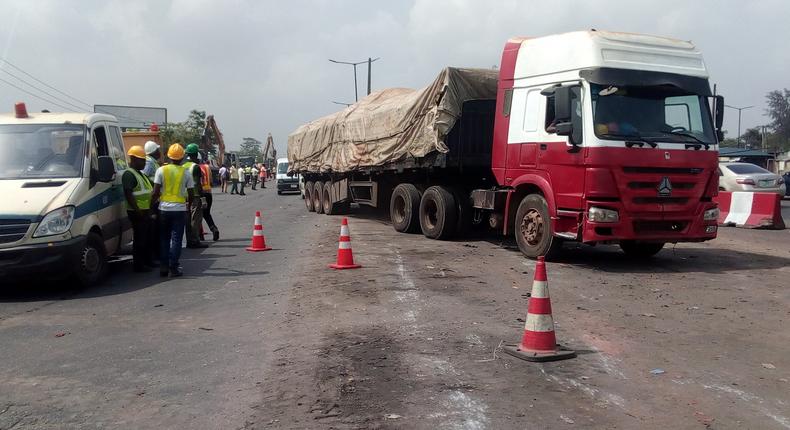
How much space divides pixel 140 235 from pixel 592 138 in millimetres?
6419

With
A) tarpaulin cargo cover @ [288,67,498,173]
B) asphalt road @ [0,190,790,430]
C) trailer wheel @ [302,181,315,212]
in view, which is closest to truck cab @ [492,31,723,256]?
asphalt road @ [0,190,790,430]

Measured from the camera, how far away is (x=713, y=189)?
9.28 meters

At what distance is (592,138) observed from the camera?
867cm

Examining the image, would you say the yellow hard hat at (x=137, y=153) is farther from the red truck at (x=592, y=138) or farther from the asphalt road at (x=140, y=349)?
the red truck at (x=592, y=138)

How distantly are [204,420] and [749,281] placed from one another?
7.41 meters

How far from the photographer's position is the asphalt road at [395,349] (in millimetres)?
4039

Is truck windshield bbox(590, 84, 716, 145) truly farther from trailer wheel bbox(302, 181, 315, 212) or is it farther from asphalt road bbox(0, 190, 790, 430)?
trailer wheel bbox(302, 181, 315, 212)

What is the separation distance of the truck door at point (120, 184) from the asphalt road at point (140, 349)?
58cm

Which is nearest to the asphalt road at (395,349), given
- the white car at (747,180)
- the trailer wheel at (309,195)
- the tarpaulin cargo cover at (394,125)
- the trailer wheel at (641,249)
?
the trailer wheel at (641,249)

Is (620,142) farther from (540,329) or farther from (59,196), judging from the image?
(59,196)

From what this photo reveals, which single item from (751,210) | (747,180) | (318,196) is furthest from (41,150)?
(747,180)

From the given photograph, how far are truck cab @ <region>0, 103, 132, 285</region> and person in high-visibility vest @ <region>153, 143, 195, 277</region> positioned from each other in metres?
0.64

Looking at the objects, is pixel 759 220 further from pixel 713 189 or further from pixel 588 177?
pixel 588 177

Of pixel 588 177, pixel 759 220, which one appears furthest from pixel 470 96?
pixel 759 220
